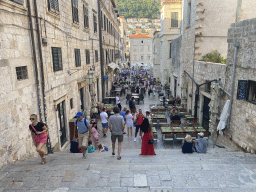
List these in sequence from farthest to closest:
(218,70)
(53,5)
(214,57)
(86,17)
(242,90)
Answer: (86,17) < (214,57) < (218,70) < (53,5) < (242,90)

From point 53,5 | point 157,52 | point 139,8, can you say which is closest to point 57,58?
point 53,5

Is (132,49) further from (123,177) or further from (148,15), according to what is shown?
(148,15)

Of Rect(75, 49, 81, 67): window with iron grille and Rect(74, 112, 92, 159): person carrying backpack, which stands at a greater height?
Rect(75, 49, 81, 67): window with iron grille

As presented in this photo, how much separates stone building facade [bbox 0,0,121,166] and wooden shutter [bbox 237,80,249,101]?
7147 millimetres

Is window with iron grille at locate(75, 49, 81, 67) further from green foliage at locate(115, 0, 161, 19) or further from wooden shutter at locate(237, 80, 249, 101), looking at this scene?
green foliage at locate(115, 0, 161, 19)

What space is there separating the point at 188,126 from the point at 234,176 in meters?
5.73

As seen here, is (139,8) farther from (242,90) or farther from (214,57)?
(242,90)

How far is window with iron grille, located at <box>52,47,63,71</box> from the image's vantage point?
7879 mm

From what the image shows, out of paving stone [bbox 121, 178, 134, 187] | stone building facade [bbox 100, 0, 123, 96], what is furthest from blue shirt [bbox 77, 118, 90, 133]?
stone building facade [bbox 100, 0, 123, 96]

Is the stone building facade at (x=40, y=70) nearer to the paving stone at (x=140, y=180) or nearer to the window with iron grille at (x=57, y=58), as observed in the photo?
the window with iron grille at (x=57, y=58)

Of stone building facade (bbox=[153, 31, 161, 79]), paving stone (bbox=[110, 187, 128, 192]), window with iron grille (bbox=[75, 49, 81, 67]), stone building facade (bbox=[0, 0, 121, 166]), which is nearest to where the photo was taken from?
paving stone (bbox=[110, 187, 128, 192])

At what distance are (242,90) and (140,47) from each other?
163 feet

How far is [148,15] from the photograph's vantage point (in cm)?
11388

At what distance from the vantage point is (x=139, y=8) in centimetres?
11375
